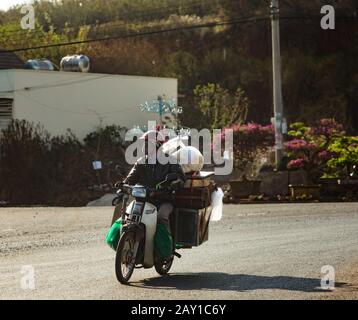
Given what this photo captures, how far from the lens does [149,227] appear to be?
12305mm

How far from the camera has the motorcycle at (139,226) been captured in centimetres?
1201

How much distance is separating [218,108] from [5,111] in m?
10.0

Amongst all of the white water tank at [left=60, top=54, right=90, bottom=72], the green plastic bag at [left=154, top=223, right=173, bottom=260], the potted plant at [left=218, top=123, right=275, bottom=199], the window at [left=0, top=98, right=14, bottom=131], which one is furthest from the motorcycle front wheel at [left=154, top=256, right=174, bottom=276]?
the white water tank at [left=60, top=54, right=90, bottom=72]

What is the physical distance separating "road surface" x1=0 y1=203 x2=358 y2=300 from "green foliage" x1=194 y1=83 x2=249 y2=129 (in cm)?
1971

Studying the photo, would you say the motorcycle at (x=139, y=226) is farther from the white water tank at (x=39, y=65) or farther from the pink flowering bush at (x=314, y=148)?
the white water tank at (x=39, y=65)

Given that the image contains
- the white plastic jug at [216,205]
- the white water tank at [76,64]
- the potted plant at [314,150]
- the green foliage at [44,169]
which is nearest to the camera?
the white plastic jug at [216,205]

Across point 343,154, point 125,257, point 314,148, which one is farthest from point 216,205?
point 314,148

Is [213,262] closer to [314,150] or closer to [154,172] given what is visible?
[154,172]

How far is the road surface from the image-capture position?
1122 cm

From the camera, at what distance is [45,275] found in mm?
12711

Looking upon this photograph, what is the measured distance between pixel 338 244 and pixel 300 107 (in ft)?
142

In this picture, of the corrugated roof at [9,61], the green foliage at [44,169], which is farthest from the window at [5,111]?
the corrugated roof at [9,61]
